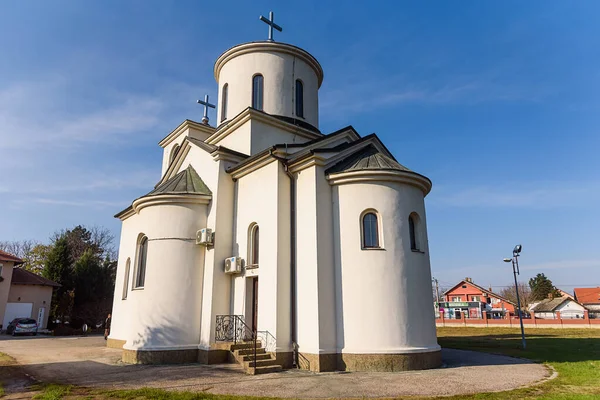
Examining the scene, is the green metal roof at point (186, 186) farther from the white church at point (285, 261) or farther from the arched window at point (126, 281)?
the arched window at point (126, 281)

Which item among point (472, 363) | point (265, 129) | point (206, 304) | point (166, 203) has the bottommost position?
point (472, 363)

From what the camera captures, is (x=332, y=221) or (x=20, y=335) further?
(x=20, y=335)

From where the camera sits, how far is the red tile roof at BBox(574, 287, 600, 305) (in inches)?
2630

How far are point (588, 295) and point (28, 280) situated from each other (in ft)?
262

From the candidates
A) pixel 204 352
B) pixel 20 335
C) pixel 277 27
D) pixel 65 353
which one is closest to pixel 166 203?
pixel 204 352

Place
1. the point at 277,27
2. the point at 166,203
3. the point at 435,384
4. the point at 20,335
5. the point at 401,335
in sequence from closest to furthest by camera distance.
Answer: the point at 435,384 → the point at 401,335 → the point at 166,203 → the point at 277,27 → the point at 20,335

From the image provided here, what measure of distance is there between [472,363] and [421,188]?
5.65m

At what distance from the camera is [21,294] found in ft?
96.5

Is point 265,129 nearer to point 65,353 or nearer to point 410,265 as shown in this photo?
point 410,265

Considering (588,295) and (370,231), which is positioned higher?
(370,231)

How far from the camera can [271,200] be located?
12555mm

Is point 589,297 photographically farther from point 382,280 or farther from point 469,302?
point 382,280

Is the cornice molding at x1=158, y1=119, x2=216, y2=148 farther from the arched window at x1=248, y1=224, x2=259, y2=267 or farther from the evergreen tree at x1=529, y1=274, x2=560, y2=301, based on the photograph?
the evergreen tree at x1=529, y1=274, x2=560, y2=301

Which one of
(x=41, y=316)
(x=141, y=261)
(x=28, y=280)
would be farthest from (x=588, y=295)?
(x=28, y=280)
